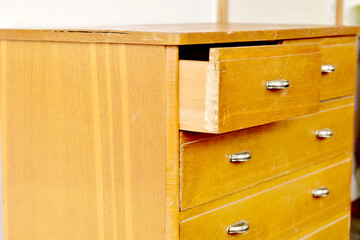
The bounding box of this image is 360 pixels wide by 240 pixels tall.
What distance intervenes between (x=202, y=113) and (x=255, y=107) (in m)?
0.17

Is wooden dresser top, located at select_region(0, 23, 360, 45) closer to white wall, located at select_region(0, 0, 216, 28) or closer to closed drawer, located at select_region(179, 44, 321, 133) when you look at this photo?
closed drawer, located at select_region(179, 44, 321, 133)

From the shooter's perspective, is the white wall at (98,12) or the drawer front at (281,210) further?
the white wall at (98,12)

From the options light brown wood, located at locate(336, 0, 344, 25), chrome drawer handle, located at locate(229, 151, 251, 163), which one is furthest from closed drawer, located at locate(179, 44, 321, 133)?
light brown wood, located at locate(336, 0, 344, 25)

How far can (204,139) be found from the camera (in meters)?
1.39

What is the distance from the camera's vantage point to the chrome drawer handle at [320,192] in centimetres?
189

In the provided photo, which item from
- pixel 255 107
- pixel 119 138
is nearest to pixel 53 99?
pixel 119 138

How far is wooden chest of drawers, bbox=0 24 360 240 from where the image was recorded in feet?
4.24

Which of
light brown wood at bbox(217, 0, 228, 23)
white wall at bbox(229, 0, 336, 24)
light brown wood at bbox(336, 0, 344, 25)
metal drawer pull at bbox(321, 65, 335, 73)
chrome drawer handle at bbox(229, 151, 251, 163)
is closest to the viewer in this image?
chrome drawer handle at bbox(229, 151, 251, 163)

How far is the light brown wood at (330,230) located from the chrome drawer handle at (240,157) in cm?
41

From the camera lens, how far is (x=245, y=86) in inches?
52.6

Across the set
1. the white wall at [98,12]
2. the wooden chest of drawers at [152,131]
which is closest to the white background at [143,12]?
the white wall at [98,12]

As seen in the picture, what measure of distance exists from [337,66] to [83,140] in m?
0.92

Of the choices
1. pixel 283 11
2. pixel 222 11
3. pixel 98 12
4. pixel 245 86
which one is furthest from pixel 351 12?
pixel 245 86

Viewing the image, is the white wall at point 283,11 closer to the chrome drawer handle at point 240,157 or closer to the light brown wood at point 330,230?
the light brown wood at point 330,230
